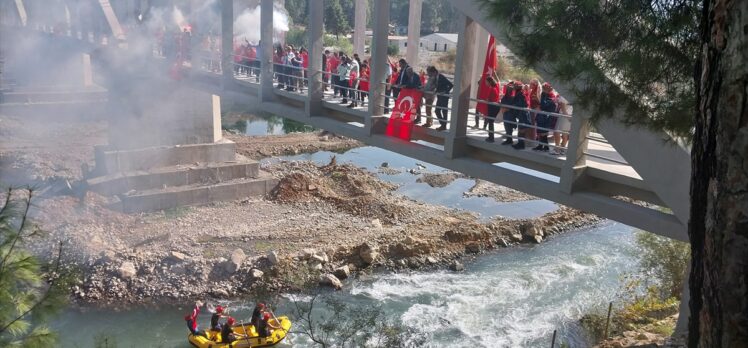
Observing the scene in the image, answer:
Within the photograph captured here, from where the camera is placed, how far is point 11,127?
30891 mm

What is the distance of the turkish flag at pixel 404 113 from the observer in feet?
35.6

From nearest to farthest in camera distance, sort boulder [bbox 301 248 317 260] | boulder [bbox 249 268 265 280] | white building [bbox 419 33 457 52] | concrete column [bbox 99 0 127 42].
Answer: boulder [bbox 249 268 265 280] < boulder [bbox 301 248 317 260] < concrete column [bbox 99 0 127 42] < white building [bbox 419 33 457 52]

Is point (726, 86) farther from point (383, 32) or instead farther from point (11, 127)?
point (11, 127)

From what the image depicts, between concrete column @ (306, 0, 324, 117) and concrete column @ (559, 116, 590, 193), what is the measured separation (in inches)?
239

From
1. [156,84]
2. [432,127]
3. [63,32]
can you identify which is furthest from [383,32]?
[63,32]

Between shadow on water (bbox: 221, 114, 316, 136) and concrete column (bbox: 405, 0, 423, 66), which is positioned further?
shadow on water (bbox: 221, 114, 316, 136)

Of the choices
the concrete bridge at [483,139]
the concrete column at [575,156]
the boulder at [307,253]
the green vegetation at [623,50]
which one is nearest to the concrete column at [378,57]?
the concrete bridge at [483,139]

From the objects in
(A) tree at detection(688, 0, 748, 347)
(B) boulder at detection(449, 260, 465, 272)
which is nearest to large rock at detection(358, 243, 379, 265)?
(B) boulder at detection(449, 260, 465, 272)

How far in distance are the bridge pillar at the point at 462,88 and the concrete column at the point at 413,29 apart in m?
4.27

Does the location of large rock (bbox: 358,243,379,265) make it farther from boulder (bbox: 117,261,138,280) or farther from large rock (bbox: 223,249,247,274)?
boulder (bbox: 117,261,138,280)

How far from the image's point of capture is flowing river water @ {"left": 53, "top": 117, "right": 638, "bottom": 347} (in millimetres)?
14516

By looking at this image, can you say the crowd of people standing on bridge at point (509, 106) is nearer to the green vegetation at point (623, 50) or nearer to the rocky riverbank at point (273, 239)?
the green vegetation at point (623, 50)

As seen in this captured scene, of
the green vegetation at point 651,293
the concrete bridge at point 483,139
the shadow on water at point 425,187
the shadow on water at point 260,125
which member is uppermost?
the concrete bridge at point 483,139

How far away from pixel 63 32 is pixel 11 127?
5222mm
